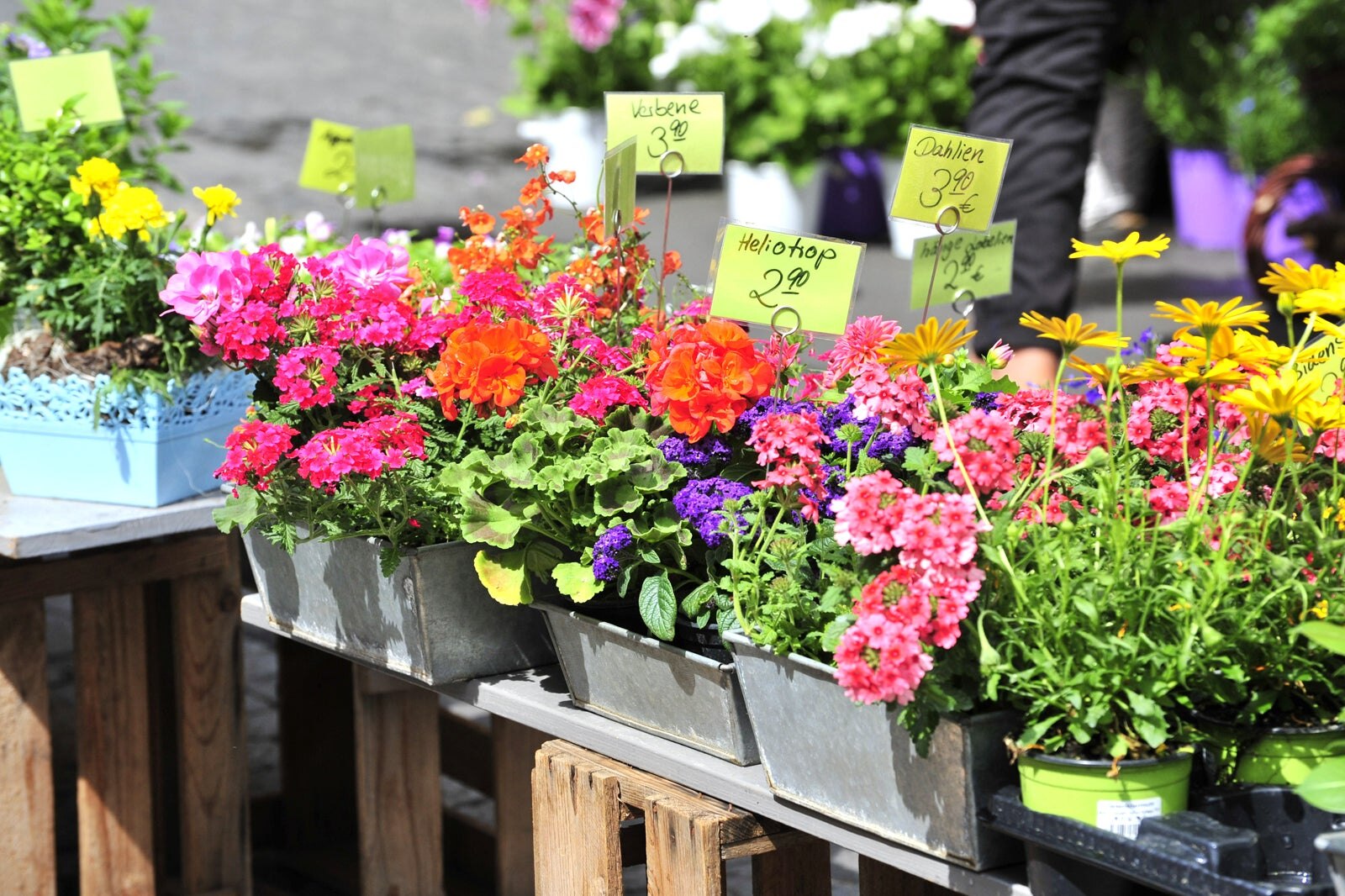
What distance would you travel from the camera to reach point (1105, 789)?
1.05 m

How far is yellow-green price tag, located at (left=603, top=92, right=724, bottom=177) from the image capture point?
1743mm

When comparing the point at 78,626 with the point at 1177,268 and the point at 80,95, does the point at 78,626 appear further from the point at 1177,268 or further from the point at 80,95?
the point at 1177,268

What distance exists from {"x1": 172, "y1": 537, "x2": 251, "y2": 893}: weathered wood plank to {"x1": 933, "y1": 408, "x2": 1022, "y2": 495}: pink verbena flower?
4.17 ft

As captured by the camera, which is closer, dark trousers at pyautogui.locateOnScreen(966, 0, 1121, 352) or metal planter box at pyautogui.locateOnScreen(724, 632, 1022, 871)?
metal planter box at pyautogui.locateOnScreen(724, 632, 1022, 871)

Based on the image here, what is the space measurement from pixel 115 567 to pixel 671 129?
3.14ft

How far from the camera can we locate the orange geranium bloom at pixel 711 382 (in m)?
1.36

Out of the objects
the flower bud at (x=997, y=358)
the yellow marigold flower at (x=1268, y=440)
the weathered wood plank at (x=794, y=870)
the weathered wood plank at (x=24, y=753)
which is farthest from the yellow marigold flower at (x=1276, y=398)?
the weathered wood plank at (x=24, y=753)

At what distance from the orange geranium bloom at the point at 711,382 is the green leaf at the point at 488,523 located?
0.17 metres

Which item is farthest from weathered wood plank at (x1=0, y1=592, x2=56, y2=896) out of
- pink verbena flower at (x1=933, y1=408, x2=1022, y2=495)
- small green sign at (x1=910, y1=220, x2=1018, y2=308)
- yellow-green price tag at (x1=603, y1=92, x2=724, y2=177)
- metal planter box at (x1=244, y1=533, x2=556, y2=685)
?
pink verbena flower at (x1=933, y1=408, x2=1022, y2=495)

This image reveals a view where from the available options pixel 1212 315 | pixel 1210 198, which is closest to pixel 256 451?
pixel 1212 315

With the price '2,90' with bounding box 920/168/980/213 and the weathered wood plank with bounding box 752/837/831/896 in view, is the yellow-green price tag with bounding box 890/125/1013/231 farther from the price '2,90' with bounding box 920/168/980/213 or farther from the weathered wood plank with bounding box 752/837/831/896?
the weathered wood plank with bounding box 752/837/831/896

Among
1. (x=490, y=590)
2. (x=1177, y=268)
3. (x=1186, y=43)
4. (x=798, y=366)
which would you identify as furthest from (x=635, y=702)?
(x=1186, y=43)

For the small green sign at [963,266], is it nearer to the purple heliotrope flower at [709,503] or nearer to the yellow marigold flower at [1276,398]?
the purple heliotrope flower at [709,503]

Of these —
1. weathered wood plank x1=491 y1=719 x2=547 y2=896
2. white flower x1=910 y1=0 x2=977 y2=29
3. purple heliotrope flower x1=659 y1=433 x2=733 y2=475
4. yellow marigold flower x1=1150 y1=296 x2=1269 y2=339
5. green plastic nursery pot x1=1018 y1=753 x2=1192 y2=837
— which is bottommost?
weathered wood plank x1=491 y1=719 x2=547 y2=896
